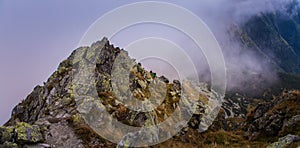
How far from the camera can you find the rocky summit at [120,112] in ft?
88.1

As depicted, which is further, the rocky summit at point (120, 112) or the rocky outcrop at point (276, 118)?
the rocky outcrop at point (276, 118)

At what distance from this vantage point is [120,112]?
33688 millimetres

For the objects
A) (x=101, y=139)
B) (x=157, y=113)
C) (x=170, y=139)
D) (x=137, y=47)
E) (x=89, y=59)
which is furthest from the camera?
(x=89, y=59)

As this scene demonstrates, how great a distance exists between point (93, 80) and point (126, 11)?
48.8ft

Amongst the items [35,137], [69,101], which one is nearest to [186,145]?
[35,137]

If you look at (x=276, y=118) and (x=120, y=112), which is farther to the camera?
(x=120, y=112)

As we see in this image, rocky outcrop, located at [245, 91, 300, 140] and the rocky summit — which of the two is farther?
rocky outcrop, located at [245, 91, 300, 140]

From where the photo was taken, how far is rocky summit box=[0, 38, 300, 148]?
88.1 ft

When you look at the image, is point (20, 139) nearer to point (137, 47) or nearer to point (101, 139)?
point (101, 139)

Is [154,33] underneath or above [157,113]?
above

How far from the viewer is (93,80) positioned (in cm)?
4191

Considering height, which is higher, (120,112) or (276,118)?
(120,112)

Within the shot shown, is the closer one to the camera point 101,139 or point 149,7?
point 101,139

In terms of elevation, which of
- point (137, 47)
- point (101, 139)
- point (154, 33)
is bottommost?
point (101, 139)
